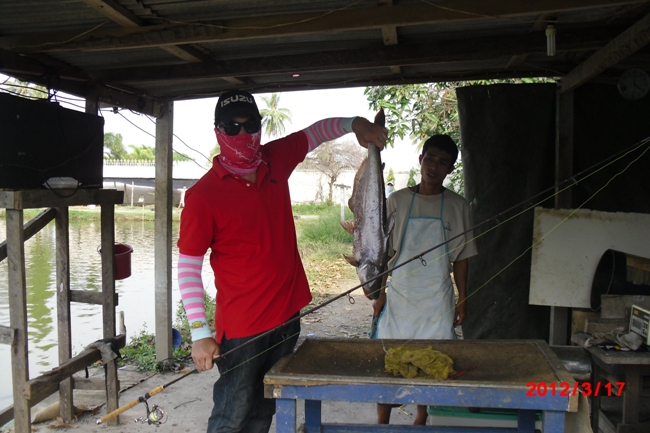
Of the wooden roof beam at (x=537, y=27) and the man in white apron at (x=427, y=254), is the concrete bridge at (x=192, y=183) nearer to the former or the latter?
the wooden roof beam at (x=537, y=27)

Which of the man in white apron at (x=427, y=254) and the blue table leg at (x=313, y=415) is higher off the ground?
the man in white apron at (x=427, y=254)

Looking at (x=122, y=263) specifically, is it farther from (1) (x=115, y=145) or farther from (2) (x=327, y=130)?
(1) (x=115, y=145)

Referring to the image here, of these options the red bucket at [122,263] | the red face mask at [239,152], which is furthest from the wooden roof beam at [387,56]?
the red bucket at [122,263]

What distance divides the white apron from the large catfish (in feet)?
1.13

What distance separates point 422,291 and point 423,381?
3.77 ft

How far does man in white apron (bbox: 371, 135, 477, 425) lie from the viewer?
125 inches

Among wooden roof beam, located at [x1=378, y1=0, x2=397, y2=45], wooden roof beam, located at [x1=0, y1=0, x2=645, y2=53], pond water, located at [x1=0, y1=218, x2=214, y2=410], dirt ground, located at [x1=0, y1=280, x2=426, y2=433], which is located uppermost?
wooden roof beam, located at [x1=378, y1=0, x2=397, y2=45]

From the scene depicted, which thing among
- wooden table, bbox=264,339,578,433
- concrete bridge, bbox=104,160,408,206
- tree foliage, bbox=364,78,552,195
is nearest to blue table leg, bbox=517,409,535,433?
wooden table, bbox=264,339,578,433

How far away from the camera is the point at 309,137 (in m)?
2.91

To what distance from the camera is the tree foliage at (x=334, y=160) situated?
29031 millimetres

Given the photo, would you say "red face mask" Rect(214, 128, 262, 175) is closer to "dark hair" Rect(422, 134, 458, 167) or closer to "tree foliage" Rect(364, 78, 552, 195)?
"dark hair" Rect(422, 134, 458, 167)

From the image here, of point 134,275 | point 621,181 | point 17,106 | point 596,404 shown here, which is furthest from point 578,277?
point 134,275

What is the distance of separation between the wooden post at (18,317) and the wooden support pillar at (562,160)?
3965mm

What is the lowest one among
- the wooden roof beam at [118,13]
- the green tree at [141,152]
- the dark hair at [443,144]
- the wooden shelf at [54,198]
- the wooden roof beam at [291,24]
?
the wooden shelf at [54,198]
